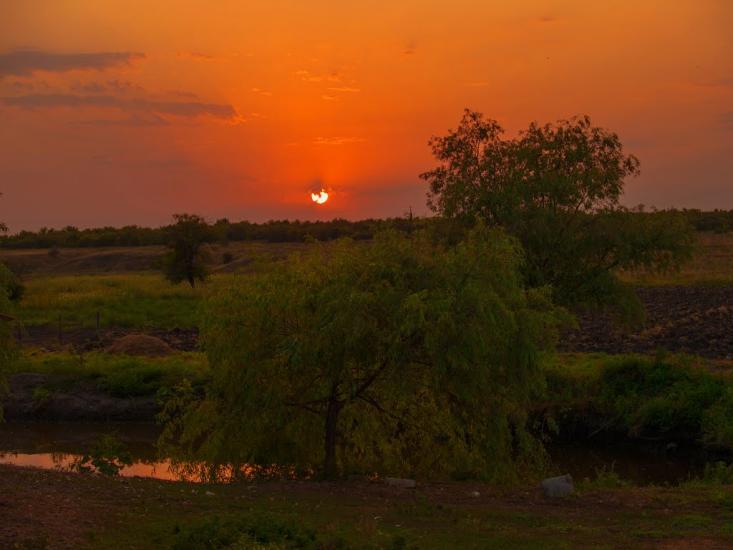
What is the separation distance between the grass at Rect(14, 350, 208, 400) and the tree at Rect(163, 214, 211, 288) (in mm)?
23654

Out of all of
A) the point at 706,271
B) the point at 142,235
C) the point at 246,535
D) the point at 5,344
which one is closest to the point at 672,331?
the point at 5,344

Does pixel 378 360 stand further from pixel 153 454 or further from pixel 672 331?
pixel 672 331

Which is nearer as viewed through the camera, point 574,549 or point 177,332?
point 574,549

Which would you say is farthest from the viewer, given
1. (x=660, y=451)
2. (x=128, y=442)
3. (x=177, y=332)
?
(x=177, y=332)

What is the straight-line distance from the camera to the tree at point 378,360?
15421mm

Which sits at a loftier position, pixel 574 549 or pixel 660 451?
pixel 574 549

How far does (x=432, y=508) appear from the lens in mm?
14109

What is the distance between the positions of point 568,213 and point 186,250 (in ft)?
123

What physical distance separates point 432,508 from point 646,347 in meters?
25.3

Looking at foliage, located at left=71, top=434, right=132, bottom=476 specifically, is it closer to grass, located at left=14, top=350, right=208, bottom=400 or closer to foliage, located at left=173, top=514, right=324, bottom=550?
foliage, located at left=173, top=514, right=324, bottom=550

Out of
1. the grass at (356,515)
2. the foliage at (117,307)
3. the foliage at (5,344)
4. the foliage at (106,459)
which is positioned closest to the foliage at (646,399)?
the grass at (356,515)

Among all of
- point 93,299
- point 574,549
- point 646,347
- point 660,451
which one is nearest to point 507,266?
point 574,549

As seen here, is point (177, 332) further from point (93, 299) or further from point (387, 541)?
point (387, 541)

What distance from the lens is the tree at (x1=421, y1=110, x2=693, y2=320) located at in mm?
28234
